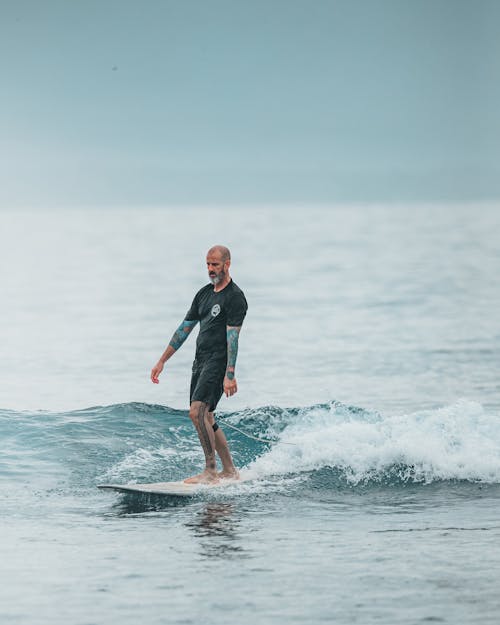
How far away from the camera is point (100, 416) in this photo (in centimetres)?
1648

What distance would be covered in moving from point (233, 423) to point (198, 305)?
3.74m

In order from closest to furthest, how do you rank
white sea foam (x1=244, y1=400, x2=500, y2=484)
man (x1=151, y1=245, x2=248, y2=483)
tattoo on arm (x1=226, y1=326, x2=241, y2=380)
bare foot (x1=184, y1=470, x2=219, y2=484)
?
tattoo on arm (x1=226, y1=326, x2=241, y2=380)
man (x1=151, y1=245, x2=248, y2=483)
bare foot (x1=184, y1=470, x2=219, y2=484)
white sea foam (x1=244, y1=400, x2=500, y2=484)

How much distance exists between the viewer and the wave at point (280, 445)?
44.0ft

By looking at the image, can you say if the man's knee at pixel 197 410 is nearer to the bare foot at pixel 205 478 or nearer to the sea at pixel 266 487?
the bare foot at pixel 205 478

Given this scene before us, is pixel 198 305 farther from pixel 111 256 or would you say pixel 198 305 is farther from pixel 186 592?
pixel 111 256

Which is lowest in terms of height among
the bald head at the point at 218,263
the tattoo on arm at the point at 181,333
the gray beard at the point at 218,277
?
the tattoo on arm at the point at 181,333

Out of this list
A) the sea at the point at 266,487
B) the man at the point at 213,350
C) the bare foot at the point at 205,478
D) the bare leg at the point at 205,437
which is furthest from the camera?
the bare foot at the point at 205,478

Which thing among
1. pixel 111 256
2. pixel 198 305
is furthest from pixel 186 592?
pixel 111 256

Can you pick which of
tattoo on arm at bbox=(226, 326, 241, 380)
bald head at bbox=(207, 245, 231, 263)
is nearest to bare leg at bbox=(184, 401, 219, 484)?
tattoo on arm at bbox=(226, 326, 241, 380)

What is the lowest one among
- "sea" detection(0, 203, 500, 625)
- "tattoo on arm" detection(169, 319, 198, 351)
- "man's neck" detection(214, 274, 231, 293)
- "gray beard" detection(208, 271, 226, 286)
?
"sea" detection(0, 203, 500, 625)

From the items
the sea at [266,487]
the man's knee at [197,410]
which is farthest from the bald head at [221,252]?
the sea at [266,487]

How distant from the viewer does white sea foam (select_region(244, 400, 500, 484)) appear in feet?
43.8

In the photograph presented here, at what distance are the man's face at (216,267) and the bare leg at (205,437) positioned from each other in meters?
1.30

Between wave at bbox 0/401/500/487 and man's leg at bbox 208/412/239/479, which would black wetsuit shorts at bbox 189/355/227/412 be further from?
wave at bbox 0/401/500/487
